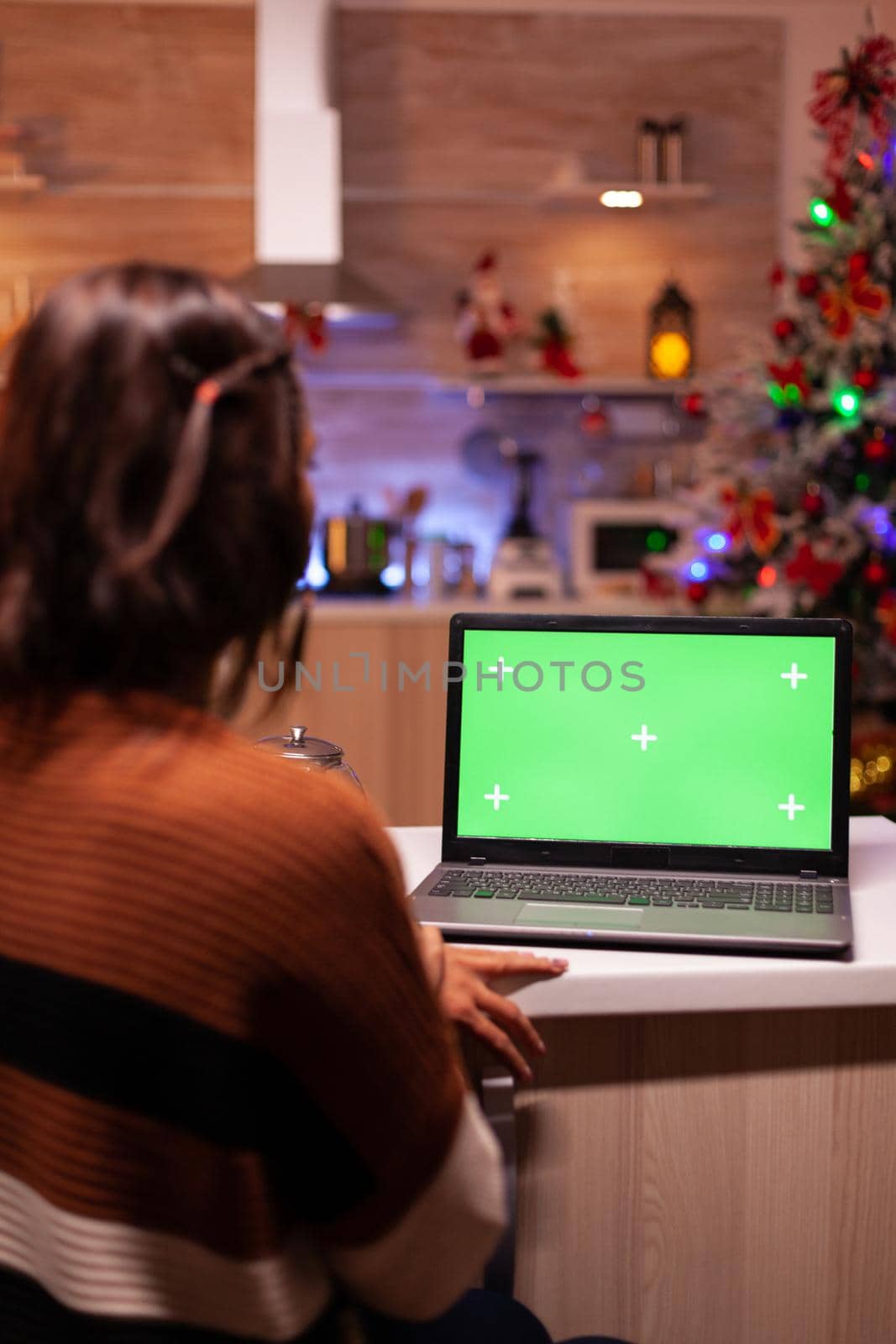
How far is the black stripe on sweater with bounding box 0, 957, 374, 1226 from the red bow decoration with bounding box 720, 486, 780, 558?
283 cm

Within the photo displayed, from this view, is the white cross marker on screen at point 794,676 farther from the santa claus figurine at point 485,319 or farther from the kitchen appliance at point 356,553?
the santa claus figurine at point 485,319

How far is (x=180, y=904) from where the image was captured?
0.65 meters

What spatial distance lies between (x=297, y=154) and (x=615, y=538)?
1436mm

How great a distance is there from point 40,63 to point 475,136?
1.33 meters

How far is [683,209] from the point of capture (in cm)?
429

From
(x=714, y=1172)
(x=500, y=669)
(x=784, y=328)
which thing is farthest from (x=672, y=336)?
(x=714, y=1172)

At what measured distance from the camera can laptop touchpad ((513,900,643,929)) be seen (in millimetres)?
1140

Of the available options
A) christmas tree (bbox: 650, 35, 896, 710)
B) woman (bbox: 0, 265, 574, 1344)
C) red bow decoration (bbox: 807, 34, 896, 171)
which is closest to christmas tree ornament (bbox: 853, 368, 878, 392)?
christmas tree (bbox: 650, 35, 896, 710)

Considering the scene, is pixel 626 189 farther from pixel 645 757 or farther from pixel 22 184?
pixel 645 757

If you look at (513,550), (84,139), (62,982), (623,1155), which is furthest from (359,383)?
(62,982)

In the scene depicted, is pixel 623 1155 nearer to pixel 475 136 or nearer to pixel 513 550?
pixel 513 550

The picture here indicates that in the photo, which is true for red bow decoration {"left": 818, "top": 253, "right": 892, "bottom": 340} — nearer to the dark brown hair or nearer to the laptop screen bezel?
the laptop screen bezel

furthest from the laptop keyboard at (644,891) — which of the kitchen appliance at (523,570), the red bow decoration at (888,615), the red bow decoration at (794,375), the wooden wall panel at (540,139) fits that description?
the wooden wall panel at (540,139)

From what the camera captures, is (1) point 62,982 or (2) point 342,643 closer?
(1) point 62,982
